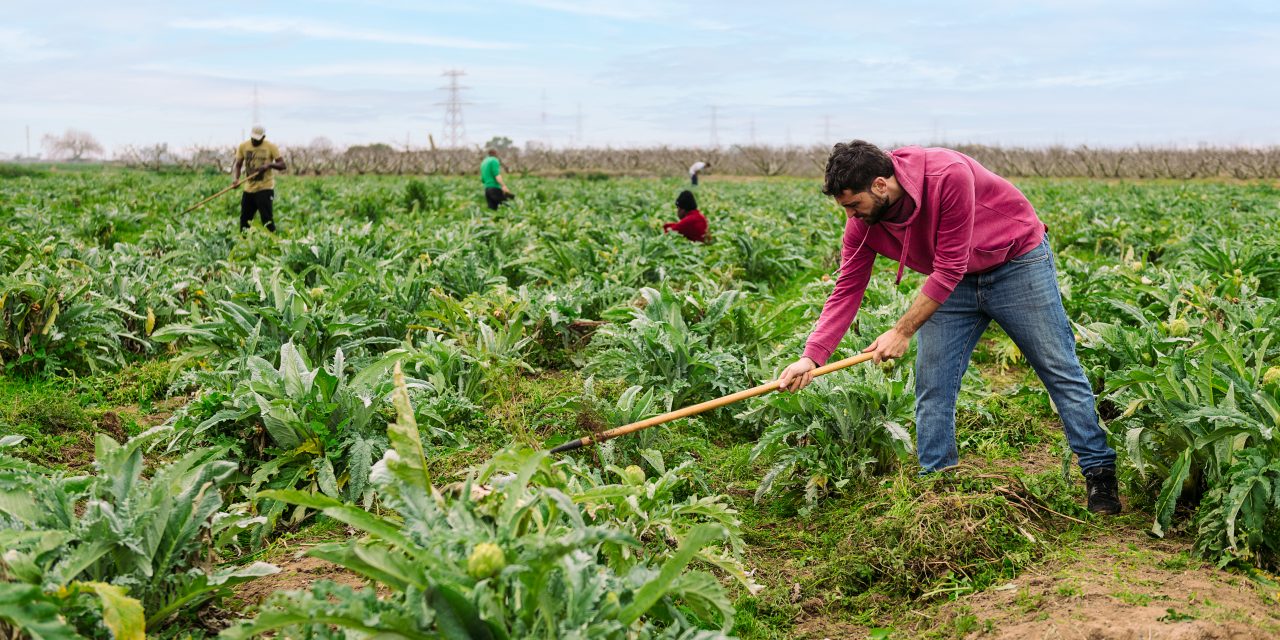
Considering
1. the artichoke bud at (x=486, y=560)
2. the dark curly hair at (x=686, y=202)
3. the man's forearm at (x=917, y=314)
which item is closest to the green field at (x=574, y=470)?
the artichoke bud at (x=486, y=560)

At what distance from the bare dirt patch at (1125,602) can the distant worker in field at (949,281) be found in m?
0.55

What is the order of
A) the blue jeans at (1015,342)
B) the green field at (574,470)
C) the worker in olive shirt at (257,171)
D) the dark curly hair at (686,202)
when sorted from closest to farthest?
the green field at (574,470)
the blue jeans at (1015,342)
the dark curly hair at (686,202)
the worker in olive shirt at (257,171)

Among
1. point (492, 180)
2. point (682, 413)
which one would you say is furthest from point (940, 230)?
point (492, 180)

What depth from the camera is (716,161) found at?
56.9 metres

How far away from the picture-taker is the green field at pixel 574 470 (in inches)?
97.6

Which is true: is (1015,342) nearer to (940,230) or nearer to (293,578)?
(940,230)

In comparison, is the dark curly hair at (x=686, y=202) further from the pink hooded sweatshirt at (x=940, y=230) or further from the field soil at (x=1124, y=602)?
the field soil at (x=1124, y=602)

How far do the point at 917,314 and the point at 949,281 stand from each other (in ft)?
0.60

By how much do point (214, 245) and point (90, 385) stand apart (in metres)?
4.38

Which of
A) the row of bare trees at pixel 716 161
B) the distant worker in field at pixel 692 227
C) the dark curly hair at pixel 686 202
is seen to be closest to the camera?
the distant worker in field at pixel 692 227

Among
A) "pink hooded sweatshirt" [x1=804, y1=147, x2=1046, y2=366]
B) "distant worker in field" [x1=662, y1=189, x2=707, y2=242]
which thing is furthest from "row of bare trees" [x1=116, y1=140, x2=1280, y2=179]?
"pink hooded sweatshirt" [x1=804, y1=147, x2=1046, y2=366]

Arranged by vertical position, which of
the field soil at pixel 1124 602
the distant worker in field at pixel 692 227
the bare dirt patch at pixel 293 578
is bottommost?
the bare dirt patch at pixel 293 578

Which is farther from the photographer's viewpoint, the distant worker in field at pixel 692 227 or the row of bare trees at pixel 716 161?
→ the row of bare trees at pixel 716 161

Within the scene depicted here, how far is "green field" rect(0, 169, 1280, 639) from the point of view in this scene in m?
2.48
